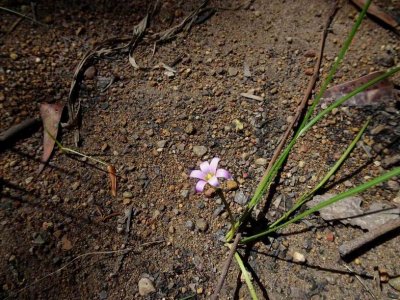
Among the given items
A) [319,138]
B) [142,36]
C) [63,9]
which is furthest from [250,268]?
[63,9]

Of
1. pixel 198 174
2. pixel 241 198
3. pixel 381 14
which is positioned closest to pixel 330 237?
pixel 241 198

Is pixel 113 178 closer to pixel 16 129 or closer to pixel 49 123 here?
pixel 49 123

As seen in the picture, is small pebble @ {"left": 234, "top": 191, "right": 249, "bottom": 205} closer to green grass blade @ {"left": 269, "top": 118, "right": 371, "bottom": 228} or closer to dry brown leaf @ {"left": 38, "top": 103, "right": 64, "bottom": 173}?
green grass blade @ {"left": 269, "top": 118, "right": 371, "bottom": 228}

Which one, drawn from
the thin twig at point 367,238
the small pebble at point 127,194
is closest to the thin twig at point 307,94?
the thin twig at point 367,238

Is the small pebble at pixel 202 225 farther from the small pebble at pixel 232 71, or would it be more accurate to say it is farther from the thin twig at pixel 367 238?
the small pebble at pixel 232 71

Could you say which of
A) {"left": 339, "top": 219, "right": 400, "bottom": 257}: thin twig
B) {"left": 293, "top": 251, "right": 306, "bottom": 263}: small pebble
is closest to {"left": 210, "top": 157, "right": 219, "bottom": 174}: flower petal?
{"left": 293, "top": 251, "right": 306, "bottom": 263}: small pebble

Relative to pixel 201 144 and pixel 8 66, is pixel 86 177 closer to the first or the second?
pixel 201 144
